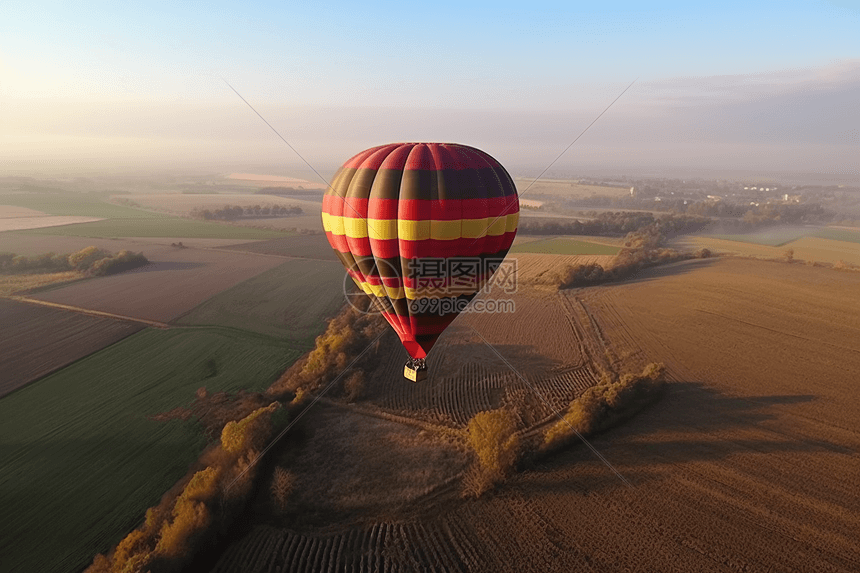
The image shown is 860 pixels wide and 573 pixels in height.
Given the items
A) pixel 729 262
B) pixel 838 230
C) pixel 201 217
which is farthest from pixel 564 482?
pixel 838 230

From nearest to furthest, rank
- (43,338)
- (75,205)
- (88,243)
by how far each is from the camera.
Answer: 1. (43,338)
2. (88,243)
3. (75,205)

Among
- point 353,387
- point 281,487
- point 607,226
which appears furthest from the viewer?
point 607,226

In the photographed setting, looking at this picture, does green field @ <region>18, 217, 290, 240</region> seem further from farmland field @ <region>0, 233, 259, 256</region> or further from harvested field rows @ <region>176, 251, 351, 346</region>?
harvested field rows @ <region>176, 251, 351, 346</region>

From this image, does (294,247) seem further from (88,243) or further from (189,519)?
(189,519)

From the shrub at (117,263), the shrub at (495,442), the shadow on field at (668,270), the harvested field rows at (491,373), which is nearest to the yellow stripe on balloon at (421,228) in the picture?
the shrub at (495,442)

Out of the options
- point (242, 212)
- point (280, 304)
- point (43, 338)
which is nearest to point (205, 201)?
point (242, 212)

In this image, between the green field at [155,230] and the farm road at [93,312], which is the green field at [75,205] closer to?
the green field at [155,230]

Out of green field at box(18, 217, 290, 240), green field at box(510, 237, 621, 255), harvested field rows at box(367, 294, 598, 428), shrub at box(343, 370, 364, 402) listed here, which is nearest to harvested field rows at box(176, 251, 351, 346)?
shrub at box(343, 370, 364, 402)
